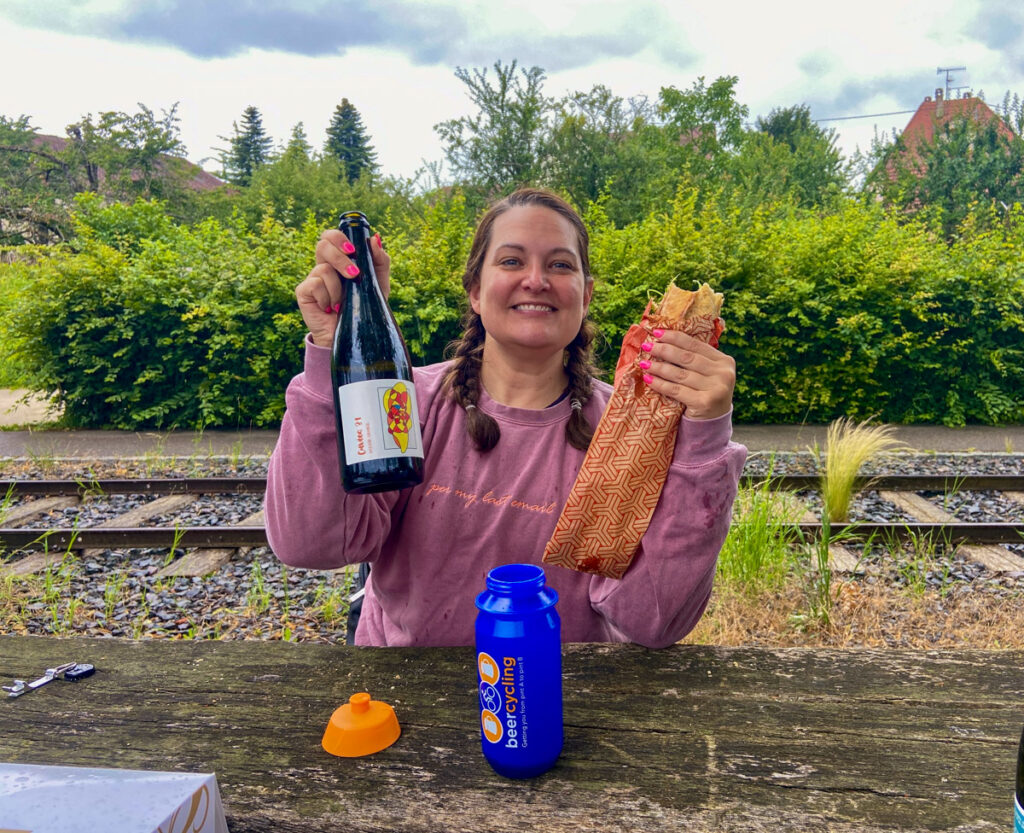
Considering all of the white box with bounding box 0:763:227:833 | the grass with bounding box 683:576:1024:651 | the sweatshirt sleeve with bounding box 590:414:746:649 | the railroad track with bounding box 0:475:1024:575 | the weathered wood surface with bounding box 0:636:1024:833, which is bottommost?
the grass with bounding box 683:576:1024:651

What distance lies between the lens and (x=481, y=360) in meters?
2.05

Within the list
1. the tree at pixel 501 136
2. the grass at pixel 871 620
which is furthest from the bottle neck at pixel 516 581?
the tree at pixel 501 136

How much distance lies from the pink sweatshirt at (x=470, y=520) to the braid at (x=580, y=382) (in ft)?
0.08

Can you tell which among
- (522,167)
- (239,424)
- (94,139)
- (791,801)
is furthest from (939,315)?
(94,139)

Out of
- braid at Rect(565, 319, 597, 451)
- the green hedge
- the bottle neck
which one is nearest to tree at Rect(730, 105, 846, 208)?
the green hedge

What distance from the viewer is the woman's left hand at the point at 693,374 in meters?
1.33

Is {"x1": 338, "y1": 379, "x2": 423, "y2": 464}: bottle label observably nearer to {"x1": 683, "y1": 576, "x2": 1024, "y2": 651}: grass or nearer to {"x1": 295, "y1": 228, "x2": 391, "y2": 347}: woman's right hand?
{"x1": 295, "y1": 228, "x2": 391, "y2": 347}: woman's right hand

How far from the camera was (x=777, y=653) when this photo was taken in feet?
4.99

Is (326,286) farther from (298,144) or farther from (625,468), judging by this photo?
(298,144)

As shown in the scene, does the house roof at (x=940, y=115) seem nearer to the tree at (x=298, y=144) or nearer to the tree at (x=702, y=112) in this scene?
the tree at (x=702, y=112)

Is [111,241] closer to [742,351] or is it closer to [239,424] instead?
[239,424]

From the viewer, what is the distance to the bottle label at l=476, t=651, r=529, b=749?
1.06 m

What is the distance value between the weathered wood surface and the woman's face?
2.51 feet

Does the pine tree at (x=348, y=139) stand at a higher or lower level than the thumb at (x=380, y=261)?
higher
